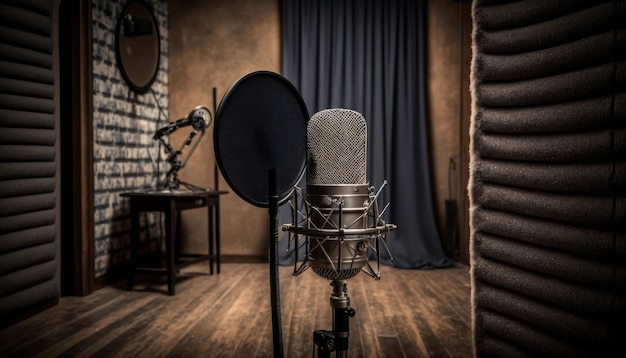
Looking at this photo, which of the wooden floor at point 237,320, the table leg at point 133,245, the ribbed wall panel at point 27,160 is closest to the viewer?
the wooden floor at point 237,320

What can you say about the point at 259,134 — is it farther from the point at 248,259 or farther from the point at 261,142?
the point at 248,259

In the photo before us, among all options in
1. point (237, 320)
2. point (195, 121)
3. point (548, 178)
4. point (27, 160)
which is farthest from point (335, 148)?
point (195, 121)

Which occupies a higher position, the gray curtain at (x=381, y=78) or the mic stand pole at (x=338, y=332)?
the gray curtain at (x=381, y=78)

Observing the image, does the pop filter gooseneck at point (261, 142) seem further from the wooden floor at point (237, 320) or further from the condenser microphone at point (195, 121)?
the condenser microphone at point (195, 121)

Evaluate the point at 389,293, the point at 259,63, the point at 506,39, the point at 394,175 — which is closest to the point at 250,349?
the point at 389,293

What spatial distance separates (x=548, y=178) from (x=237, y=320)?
196 centimetres

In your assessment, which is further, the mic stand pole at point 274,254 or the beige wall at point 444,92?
the beige wall at point 444,92

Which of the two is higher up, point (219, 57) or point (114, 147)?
point (219, 57)

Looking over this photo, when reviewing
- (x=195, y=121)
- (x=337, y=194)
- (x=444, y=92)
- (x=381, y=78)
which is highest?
(x=381, y=78)

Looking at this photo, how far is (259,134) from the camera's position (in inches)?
39.4

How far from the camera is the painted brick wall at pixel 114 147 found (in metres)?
3.57

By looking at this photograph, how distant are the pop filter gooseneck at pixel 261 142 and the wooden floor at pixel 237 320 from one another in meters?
1.38

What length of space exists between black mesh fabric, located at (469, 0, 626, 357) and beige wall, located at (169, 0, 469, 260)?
3259 mm

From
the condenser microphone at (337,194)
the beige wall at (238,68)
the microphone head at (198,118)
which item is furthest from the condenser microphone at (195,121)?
the condenser microphone at (337,194)
